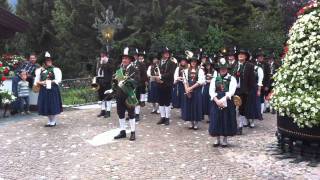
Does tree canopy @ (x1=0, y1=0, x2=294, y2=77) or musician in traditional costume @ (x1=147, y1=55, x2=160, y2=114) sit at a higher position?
tree canopy @ (x1=0, y1=0, x2=294, y2=77)

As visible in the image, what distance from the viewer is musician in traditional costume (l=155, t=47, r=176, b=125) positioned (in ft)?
46.1

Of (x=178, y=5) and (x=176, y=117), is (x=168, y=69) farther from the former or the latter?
(x=178, y=5)

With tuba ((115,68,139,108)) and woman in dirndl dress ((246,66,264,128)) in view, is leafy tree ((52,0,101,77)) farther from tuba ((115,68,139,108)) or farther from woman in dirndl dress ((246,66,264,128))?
tuba ((115,68,139,108))

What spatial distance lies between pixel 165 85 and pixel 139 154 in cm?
422

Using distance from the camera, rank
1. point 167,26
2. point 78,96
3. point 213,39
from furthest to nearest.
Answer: point 213,39 < point 167,26 < point 78,96

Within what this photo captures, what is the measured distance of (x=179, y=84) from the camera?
14.2 m

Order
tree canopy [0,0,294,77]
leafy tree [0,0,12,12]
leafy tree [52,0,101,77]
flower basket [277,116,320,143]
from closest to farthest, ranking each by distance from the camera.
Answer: flower basket [277,116,320,143], tree canopy [0,0,294,77], leafy tree [52,0,101,77], leafy tree [0,0,12,12]

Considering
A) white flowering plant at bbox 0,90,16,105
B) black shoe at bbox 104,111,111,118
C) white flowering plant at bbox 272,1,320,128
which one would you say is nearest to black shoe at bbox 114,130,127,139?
black shoe at bbox 104,111,111,118

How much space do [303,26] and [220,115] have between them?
102 inches

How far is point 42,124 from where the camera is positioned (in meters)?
14.1

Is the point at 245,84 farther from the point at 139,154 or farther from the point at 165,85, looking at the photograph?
the point at 139,154

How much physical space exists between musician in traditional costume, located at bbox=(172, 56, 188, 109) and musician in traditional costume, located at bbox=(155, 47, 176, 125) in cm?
24

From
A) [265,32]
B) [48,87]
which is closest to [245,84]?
[48,87]

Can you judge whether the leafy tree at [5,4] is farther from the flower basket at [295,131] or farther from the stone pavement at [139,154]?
the flower basket at [295,131]
